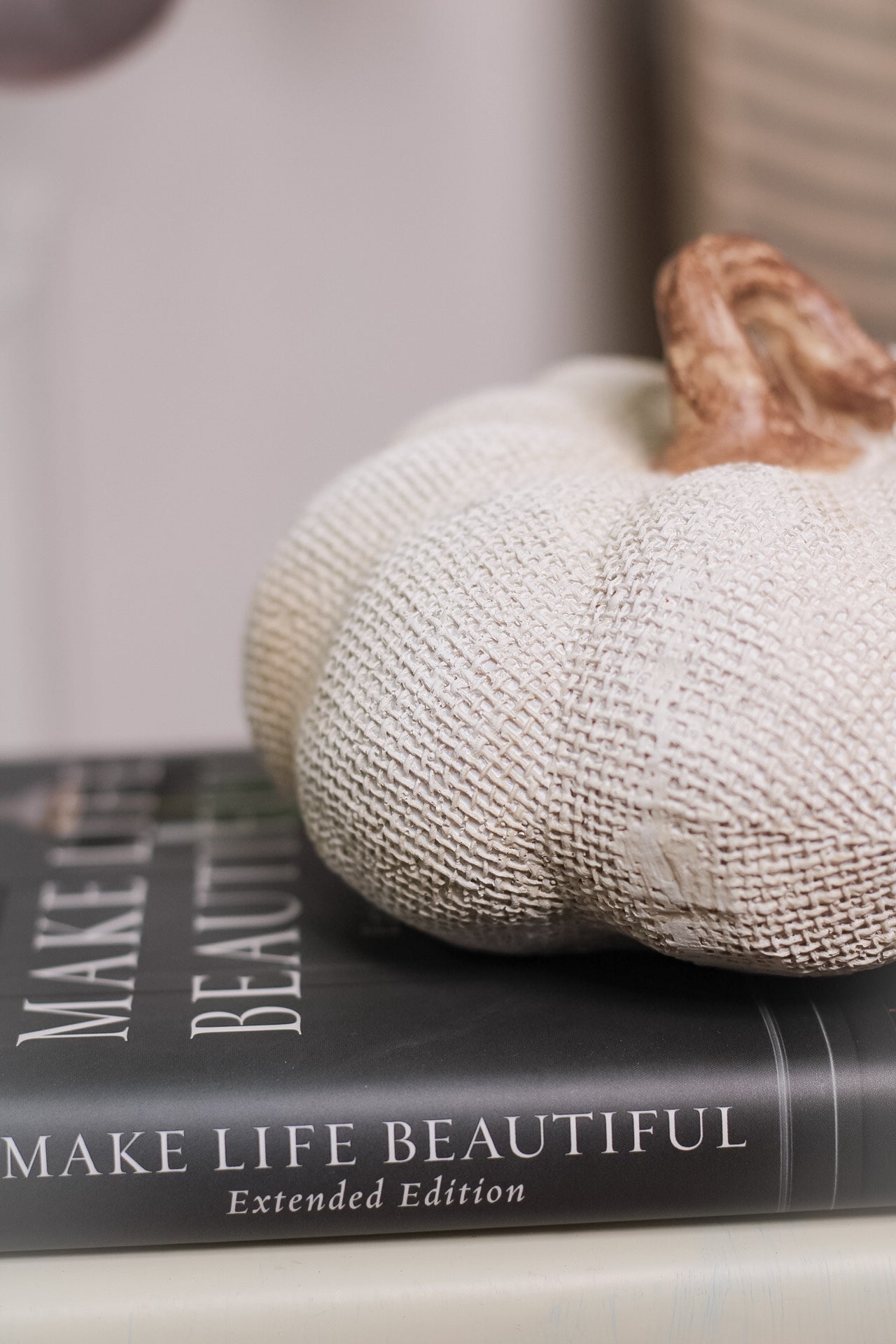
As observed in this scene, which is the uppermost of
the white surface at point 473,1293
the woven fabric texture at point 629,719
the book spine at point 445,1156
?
the woven fabric texture at point 629,719

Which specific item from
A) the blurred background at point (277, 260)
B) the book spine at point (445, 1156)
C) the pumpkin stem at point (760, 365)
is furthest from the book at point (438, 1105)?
the blurred background at point (277, 260)

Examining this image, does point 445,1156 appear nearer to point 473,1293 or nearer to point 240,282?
point 473,1293

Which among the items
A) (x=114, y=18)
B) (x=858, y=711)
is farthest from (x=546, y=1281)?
(x=114, y=18)

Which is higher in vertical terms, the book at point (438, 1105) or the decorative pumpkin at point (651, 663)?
the decorative pumpkin at point (651, 663)

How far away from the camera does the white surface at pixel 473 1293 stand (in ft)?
0.89

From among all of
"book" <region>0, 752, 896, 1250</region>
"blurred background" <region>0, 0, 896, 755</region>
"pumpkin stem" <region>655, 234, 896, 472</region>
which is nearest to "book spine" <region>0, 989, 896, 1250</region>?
"book" <region>0, 752, 896, 1250</region>

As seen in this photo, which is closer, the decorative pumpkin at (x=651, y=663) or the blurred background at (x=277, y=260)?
the decorative pumpkin at (x=651, y=663)

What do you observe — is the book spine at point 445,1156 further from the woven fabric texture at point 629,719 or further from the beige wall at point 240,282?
the beige wall at point 240,282

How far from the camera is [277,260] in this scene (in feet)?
2.58

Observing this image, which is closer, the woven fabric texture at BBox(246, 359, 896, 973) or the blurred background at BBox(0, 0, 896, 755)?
the woven fabric texture at BBox(246, 359, 896, 973)

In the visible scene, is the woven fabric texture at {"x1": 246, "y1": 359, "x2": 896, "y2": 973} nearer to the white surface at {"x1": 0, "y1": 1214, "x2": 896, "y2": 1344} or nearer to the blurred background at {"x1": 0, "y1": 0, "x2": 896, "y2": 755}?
the white surface at {"x1": 0, "y1": 1214, "x2": 896, "y2": 1344}

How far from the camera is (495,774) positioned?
0.28 m

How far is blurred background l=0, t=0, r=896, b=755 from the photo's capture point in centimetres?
74

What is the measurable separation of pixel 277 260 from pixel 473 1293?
0.63 m
